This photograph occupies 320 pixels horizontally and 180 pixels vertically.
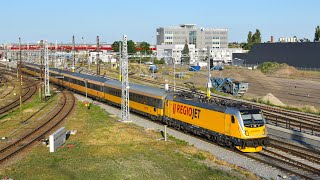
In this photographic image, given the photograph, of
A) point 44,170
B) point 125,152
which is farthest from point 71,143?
point 44,170

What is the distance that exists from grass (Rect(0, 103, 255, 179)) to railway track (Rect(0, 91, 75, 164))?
1.59 m

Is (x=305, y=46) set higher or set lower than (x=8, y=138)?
higher

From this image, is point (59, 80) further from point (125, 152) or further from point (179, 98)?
point (125, 152)

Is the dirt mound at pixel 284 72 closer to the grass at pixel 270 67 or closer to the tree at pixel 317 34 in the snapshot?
the grass at pixel 270 67

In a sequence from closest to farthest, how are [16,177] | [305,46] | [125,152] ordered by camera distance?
[16,177]
[125,152]
[305,46]

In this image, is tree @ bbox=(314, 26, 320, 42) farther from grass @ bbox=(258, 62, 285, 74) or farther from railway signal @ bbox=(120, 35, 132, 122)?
railway signal @ bbox=(120, 35, 132, 122)

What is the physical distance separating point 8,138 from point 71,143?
6.43 m

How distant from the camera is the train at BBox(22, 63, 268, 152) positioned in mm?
28188

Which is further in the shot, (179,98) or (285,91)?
(285,91)

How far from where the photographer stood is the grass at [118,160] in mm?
22188

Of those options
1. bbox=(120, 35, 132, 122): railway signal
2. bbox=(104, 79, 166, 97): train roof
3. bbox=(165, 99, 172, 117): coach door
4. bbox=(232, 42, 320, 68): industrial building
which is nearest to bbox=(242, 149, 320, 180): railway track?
bbox=(165, 99, 172, 117): coach door

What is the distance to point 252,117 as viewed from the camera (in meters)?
28.5

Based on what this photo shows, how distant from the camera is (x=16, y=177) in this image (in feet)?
70.9

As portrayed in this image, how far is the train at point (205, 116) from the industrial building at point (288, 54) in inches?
3358
